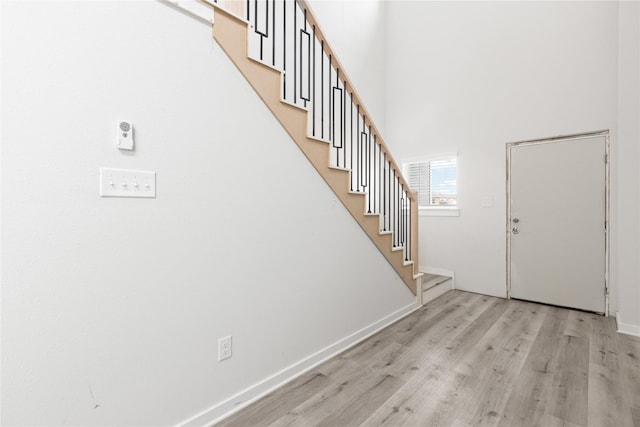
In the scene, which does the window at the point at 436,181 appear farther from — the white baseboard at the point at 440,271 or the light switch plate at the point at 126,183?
the light switch plate at the point at 126,183

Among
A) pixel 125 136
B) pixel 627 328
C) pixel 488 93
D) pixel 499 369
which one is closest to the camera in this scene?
pixel 125 136

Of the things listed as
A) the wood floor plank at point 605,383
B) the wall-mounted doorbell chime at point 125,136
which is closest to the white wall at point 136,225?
the wall-mounted doorbell chime at point 125,136

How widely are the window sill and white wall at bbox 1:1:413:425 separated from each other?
3.00 m

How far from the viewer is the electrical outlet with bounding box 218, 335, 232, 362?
1.71 m

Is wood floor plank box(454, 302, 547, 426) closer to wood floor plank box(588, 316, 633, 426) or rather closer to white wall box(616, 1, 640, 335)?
wood floor plank box(588, 316, 633, 426)

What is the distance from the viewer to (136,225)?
1.39 metres

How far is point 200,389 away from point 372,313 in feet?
5.60

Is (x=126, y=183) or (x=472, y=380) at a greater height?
(x=126, y=183)

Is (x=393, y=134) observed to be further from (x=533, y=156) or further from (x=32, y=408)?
(x=32, y=408)

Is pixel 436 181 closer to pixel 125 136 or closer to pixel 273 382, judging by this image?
pixel 273 382

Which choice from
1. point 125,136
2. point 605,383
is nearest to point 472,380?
point 605,383

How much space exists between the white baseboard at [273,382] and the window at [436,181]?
2.26 metres

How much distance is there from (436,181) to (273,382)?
144 inches

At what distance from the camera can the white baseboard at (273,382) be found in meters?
1.65
